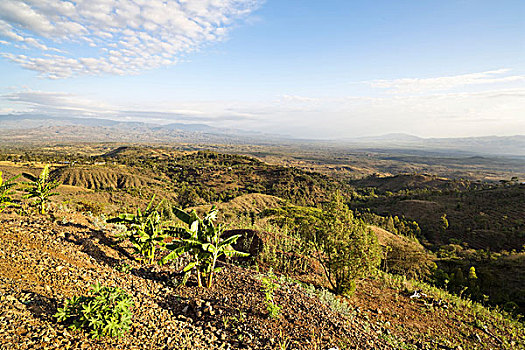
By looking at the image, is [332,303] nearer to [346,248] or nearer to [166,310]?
[346,248]

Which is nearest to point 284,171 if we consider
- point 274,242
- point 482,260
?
point 482,260

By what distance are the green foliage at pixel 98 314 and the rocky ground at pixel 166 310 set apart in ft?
0.45

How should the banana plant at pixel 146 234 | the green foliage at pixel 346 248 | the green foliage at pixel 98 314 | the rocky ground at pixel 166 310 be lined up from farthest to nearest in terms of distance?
1. the green foliage at pixel 346 248
2. the banana plant at pixel 146 234
3. the rocky ground at pixel 166 310
4. the green foliage at pixel 98 314

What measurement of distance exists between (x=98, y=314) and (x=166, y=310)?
1.54 metres

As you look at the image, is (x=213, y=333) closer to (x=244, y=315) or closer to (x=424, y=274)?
(x=244, y=315)

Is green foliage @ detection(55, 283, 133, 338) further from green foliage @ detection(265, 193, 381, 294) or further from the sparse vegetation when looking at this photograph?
green foliage @ detection(265, 193, 381, 294)

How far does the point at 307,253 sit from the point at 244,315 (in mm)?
5377

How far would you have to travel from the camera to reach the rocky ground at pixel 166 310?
3584 millimetres

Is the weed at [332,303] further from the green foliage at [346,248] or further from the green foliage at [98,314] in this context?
the green foliage at [98,314]

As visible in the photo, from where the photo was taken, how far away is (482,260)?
2067 cm

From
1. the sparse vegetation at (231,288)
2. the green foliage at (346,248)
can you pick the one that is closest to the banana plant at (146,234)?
the sparse vegetation at (231,288)

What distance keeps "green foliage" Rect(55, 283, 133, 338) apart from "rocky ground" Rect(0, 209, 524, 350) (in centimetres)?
14

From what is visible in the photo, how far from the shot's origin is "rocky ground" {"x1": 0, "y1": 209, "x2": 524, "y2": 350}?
3.58 m

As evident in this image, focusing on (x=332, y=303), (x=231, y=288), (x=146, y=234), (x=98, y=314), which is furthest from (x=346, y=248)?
(x=98, y=314)
